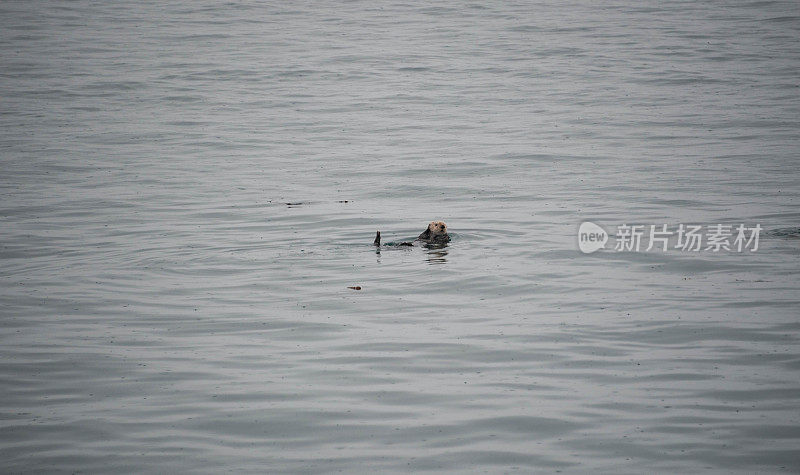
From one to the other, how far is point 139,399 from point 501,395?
12.4 ft

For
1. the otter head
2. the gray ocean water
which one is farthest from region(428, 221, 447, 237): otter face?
the gray ocean water

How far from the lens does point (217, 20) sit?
58.7 m

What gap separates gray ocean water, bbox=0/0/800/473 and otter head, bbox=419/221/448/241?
0.23 meters

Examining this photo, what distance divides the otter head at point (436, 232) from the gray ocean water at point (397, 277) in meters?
0.23

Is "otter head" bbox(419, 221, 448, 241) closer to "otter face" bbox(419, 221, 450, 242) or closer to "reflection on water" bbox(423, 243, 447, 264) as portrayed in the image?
"otter face" bbox(419, 221, 450, 242)

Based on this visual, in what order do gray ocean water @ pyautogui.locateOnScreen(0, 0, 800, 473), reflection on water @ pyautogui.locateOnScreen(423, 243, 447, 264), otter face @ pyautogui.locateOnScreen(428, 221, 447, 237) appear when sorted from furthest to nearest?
otter face @ pyautogui.locateOnScreen(428, 221, 447, 237)
reflection on water @ pyautogui.locateOnScreen(423, 243, 447, 264)
gray ocean water @ pyautogui.locateOnScreen(0, 0, 800, 473)

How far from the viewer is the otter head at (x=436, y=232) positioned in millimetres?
16094

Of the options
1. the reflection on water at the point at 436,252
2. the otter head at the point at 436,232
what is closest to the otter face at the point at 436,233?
the otter head at the point at 436,232

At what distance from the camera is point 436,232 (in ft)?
53.3

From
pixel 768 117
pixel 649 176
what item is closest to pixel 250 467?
pixel 649 176

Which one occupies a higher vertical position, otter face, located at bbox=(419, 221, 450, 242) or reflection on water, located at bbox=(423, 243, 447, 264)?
otter face, located at bbox=(419, 221, 450, 242)

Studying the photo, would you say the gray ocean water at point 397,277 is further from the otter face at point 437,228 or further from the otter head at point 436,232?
the otter face at point 437,228

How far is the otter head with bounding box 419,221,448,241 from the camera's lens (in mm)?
16094

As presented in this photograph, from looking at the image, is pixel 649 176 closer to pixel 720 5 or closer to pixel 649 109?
pixel 649 109
